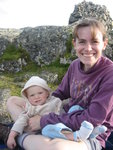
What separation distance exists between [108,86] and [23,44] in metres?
8.79

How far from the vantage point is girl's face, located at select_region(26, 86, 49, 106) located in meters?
5.84

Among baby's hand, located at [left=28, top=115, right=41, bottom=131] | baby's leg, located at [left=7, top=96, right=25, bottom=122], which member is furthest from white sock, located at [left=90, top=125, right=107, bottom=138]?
baby's leg, located at [left=7, top=96, right=25, bottom=122]

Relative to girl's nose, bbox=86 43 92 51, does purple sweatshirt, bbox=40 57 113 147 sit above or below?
below

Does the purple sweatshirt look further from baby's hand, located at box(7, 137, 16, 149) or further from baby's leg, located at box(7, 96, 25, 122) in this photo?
baby's leg, located at box(7, 96, 25, 122)

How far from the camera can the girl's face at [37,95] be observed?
230 inches

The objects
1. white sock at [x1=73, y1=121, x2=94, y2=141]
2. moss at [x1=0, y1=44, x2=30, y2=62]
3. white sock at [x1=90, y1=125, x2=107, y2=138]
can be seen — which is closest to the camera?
white sock at [x1=73, y1=121, x2=94, y2=141]

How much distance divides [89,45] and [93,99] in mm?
852

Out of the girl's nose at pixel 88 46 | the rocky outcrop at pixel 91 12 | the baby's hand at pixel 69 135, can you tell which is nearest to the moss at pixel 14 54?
the rocky outcrop at pixel 91 12

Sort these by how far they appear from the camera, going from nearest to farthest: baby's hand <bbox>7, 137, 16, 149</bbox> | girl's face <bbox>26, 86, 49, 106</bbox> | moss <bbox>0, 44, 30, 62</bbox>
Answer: baby's hand <bbox>7, 137, 16, 149</bbox>, girl's face <bbox>26, 86, 49, 106</bbox>, moss <bbox>0, 44, 30, 62</bbox>

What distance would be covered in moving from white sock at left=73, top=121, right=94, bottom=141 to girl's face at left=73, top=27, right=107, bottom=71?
113 cm

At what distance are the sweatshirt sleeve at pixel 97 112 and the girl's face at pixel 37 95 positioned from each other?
663 mm

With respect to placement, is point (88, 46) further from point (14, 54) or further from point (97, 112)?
point (14, 54)

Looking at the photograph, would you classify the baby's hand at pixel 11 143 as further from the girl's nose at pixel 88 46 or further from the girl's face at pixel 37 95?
the girl's nose at pixel 88 46

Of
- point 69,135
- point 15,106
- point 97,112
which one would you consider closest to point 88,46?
point 97,112
